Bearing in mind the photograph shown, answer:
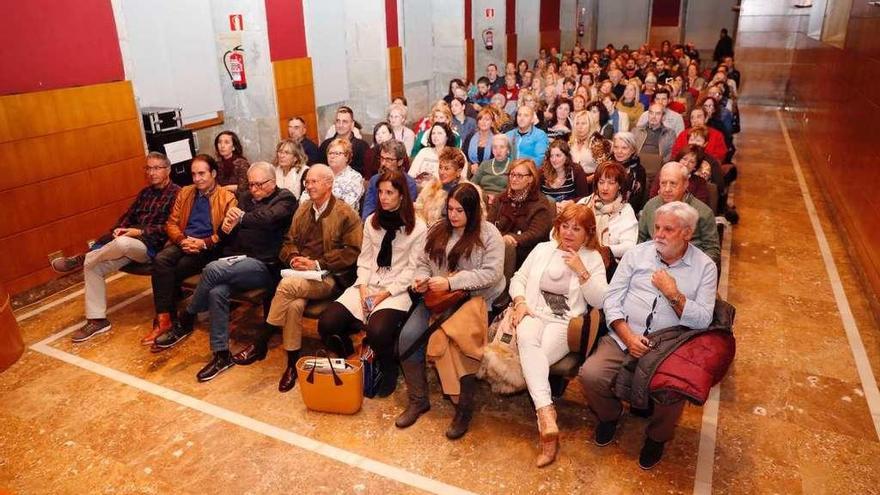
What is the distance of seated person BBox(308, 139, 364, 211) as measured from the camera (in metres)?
4.98

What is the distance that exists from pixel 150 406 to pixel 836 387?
4.33 m

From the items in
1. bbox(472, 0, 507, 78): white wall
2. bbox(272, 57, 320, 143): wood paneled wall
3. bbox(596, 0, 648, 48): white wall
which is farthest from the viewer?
bbox(596, 0, 648, 48): white wall

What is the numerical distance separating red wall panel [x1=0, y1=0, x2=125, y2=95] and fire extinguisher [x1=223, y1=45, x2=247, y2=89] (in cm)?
188

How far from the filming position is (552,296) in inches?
139

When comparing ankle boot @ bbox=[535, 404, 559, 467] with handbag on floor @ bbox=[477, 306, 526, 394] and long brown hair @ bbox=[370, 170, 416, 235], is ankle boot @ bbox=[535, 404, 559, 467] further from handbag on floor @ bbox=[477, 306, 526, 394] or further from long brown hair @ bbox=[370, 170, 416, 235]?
long brown hair @ bbox=[370, 170, 416, 235]

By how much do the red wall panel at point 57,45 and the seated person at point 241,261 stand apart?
2303 millimetres

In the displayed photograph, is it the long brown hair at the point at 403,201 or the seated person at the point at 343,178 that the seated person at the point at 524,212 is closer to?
the long brown hair at the point at 403,201

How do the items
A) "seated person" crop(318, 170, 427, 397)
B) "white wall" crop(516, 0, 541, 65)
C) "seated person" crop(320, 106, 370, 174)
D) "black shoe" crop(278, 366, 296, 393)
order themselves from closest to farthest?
"seated person" crop(318, 170, 427, 397), "black shoe" crop(278, 366, 296, 393), "seated person" crop(320, 106, 370, 174), "white wall" crop(516, 0, 541, 65)

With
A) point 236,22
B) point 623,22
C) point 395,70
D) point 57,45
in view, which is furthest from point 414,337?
point 623,22

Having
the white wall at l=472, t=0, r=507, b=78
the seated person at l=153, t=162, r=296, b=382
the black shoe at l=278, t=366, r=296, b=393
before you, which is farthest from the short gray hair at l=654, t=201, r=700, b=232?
the white wall at l=472, t=0, r=507, b=78

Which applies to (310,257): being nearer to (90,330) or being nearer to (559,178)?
(90,330)

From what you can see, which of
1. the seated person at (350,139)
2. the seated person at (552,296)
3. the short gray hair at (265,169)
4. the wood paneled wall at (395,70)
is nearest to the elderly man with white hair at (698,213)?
the seated person at (552,296)

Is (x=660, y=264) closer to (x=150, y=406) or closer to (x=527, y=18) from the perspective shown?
(x=150, y=406)

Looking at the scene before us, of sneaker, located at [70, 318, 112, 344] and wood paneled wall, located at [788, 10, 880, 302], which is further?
wood paneled wall, located at [788, 10, 880, 302]
